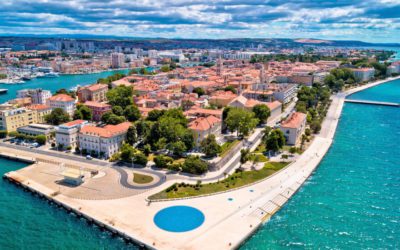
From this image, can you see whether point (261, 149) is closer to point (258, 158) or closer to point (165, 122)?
point (258, 158)

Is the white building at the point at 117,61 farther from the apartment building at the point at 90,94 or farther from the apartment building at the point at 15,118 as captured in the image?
the apartment building at the point at 15,118

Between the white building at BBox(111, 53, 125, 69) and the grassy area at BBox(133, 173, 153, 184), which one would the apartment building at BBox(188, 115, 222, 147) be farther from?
the white building at BBox(111, 53, 125, 69)

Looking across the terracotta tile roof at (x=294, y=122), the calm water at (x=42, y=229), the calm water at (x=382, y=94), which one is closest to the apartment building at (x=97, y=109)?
the calm water at (x=42, y=229)

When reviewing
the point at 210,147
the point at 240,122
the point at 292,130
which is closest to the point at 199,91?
the point at 240,122

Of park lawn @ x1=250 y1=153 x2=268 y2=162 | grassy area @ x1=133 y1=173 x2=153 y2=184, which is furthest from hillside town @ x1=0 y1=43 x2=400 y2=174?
grassy area @ x1=133 y1=173 x2=153 y2=184

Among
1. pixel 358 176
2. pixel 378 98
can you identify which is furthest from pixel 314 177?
pixel 378 98

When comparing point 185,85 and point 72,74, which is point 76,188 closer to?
point 185,85
